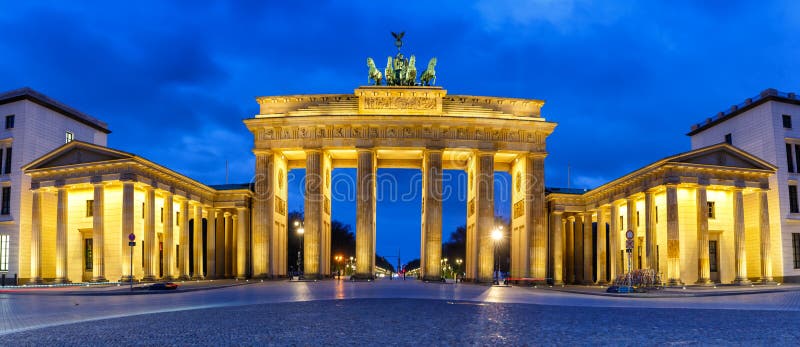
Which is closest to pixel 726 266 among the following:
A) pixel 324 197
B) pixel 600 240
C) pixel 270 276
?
pixel 600 240

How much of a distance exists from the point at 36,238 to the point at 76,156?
7.07 metres

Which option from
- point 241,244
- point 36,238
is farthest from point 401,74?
point 36,238

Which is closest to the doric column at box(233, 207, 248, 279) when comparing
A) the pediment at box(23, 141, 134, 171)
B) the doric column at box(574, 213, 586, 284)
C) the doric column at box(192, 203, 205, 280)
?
the doric column at box(192, 203, 205, 280)

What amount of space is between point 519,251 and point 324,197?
60.8ft

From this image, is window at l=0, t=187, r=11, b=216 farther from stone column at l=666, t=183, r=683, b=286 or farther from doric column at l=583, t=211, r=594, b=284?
doric column at l=583, t=211, r=594, b=284

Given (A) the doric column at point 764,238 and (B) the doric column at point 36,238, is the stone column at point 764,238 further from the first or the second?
(B) the doric column at point 36,238

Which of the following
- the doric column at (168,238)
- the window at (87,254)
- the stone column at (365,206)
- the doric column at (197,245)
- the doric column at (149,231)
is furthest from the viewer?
the doric column at (197,245)

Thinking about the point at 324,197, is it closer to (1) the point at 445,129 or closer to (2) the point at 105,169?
(1) the point at 445,129

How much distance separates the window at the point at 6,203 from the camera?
178ft

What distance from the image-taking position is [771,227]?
52.8 meters

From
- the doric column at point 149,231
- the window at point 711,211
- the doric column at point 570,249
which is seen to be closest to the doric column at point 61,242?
the doric column at point 149,231

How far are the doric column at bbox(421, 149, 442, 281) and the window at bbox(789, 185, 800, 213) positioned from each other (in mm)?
27289

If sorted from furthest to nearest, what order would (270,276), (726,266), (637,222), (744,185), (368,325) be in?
(270,276), (637,222), (726,266), (744,185), (368,325)

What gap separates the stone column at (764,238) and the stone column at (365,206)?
29358mm
